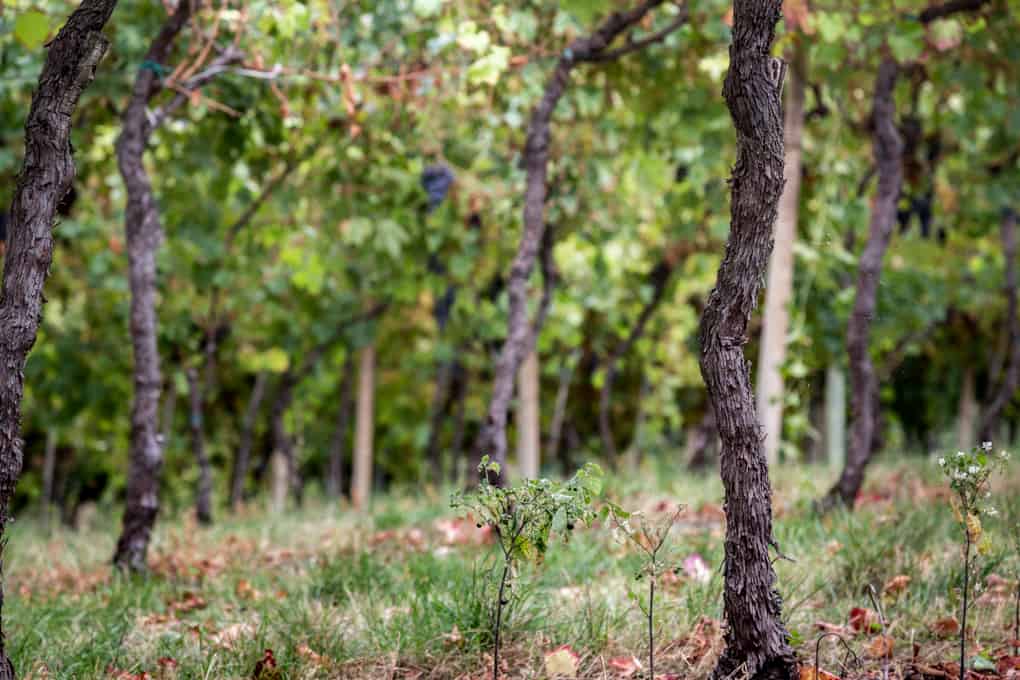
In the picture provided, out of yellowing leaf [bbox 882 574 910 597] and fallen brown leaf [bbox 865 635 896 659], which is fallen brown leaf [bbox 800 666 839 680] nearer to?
fallen brown leaf [bbox 865 635 896 659]

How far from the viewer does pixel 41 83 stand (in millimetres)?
2885

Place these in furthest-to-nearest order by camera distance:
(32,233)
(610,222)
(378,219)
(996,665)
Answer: (610,222), (378,219), (996,665), (32,233)

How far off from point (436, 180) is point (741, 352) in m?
4.78

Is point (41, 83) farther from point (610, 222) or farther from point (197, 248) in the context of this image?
point (610, 222)

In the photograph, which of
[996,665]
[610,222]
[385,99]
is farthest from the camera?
[610,222]

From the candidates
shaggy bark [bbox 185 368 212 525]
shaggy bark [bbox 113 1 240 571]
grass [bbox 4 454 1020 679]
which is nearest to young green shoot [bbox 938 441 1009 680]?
grass [bbox 4 454 1020 679]

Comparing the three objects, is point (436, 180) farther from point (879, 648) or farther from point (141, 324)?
point (879, 648)

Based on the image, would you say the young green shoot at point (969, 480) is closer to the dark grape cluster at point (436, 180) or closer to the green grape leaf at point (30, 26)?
the green grape leaf at point (30, 26)

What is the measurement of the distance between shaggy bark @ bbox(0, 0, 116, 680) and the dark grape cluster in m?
4.42

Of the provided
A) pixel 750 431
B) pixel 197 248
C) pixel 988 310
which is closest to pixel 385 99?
pixel 197 248

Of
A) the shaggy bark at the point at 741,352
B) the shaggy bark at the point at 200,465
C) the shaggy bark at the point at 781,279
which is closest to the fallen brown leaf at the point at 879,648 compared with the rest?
the shaggy bark at the point at 741,352

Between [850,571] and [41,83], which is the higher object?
[41,83]

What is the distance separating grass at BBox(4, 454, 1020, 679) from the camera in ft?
10.9

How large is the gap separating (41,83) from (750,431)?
7.60ft
